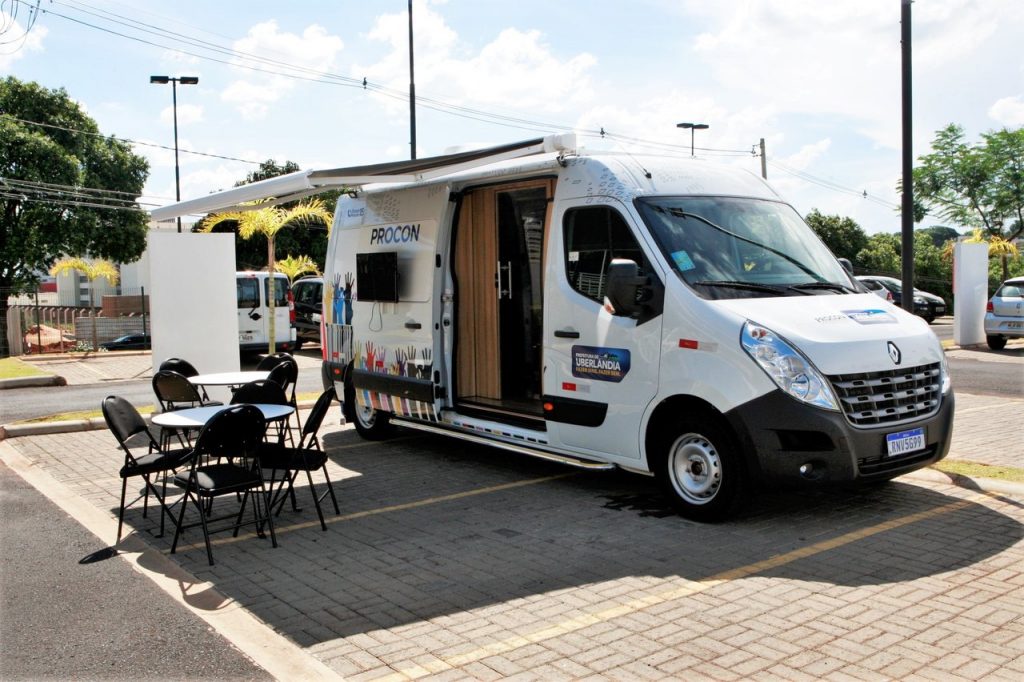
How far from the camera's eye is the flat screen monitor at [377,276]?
30.4 ft

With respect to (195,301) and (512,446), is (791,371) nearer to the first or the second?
(512,446)

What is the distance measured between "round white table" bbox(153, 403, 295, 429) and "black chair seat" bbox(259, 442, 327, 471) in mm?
257

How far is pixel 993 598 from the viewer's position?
504 cm

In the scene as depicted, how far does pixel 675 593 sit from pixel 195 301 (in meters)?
8.19

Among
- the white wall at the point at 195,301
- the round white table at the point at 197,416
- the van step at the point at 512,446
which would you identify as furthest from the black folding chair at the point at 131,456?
the white wall at the point at 195,301

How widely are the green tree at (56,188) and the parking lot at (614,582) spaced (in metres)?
29.1

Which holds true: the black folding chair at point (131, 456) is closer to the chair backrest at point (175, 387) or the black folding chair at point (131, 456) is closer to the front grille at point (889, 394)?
the chair backrest at point (175, 387)

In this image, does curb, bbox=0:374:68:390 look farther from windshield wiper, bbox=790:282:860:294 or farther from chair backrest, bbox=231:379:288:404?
windshield wiper, bbox=790:282:860:294

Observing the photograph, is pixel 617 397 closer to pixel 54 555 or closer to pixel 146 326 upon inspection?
pixel 54 555

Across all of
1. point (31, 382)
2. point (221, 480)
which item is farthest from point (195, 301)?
point (31, 382)

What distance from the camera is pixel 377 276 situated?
9.43 meters

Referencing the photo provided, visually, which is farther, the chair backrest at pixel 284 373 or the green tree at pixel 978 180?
the green tree at pixel 978 180

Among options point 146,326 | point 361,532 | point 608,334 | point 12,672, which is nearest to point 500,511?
point 361,532

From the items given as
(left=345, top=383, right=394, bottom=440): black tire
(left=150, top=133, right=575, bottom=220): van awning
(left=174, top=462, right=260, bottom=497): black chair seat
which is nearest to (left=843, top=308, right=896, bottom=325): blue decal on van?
(left=150, top=133, right=575, bottom=220): van awning
